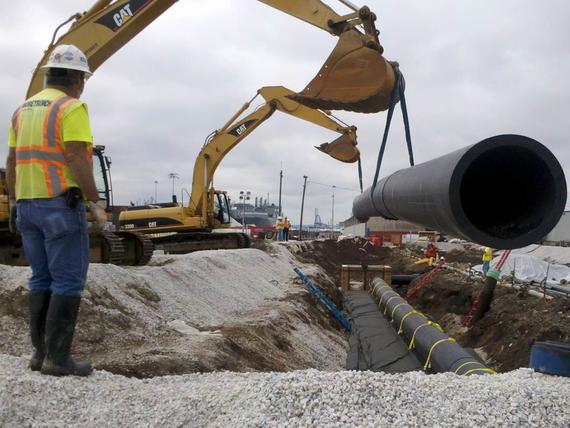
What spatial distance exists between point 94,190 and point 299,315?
24.6 feet

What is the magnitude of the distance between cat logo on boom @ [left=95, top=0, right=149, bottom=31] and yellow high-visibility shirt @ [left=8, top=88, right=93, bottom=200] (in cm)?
589

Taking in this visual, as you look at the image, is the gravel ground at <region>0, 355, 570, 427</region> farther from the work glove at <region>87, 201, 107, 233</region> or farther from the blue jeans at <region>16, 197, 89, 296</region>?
the work glove at <region>87, 201, 107, 233</region>

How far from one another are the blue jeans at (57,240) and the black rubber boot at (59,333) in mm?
69

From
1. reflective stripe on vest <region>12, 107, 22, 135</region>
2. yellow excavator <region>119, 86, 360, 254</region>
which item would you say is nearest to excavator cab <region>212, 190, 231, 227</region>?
yellow excavator <region>119, 86, 360, 254</region>

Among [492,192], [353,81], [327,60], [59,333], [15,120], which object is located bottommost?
[59,333]

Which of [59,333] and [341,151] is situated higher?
[341,151]

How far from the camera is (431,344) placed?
268 inches

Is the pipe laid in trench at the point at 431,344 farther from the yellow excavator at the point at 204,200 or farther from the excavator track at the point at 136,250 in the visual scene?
the yellow excavator at the point at 204,200

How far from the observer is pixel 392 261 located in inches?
1084

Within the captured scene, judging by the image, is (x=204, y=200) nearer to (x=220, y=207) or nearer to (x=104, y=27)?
(x=220, y=207)

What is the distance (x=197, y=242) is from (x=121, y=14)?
8435 mm

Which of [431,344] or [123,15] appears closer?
[431,344]

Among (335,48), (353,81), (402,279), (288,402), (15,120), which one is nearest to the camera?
(288,402)

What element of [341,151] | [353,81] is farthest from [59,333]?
[341,151]
